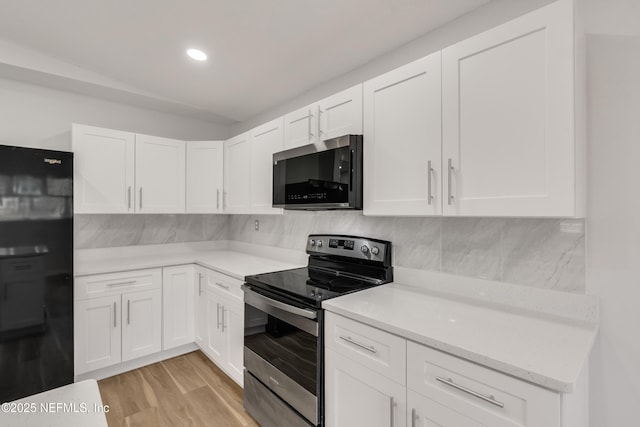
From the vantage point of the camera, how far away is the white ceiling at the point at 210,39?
1.72m

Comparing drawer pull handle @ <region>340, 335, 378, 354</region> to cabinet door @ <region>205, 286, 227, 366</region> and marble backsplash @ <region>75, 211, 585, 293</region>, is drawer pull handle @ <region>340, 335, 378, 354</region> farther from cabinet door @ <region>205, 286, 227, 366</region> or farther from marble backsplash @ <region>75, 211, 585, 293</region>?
cabinet door @ <region>205, 286, 227, 366</region>

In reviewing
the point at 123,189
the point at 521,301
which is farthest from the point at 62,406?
the point at 123,189

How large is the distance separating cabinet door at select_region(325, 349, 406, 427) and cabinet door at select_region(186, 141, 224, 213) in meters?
2.16

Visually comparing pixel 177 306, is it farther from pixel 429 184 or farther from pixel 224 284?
pixel 429 184

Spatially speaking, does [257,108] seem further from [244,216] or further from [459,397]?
[459,397]

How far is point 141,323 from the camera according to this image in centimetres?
258

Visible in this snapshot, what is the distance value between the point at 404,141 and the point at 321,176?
57cm

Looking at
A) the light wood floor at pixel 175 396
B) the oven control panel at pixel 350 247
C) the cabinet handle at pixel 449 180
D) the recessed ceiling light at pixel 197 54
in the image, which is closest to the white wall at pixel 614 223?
the cabinet handle at pixel 449 180

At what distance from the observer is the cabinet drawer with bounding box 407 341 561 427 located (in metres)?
0.84

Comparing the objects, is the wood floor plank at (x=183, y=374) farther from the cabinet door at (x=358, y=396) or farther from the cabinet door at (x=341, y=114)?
the cabinet door at (x=341, y=114)

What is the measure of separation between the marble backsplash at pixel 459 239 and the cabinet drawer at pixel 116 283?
664mm

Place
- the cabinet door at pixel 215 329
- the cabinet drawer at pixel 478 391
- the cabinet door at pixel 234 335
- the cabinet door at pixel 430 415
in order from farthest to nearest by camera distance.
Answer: the cabinet door at pixel 215 329 → the cabinet door at pixel 234 335 → the cabinet door at pixel 430 415 → the cabinet drawer at pixel 478 391

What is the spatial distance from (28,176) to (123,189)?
0.74 m

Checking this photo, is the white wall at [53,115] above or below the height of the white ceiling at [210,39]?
below
